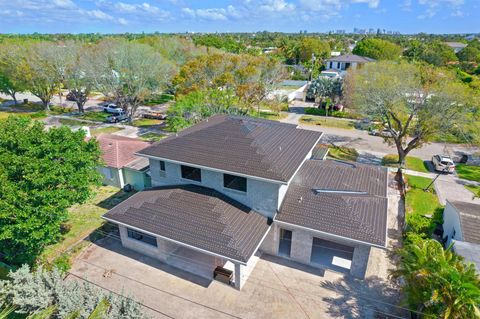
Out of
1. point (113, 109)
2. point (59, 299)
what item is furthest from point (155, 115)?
point (59, 299)

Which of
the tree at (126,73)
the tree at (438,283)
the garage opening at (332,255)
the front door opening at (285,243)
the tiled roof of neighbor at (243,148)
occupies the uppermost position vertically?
the tree at (126,73)

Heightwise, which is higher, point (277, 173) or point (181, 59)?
point (181, 59)

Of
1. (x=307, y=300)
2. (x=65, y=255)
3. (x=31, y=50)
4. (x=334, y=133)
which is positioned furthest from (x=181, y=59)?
(x=307, y=300)

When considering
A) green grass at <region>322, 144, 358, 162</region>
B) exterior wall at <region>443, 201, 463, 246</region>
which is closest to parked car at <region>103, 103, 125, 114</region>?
green grass at <region>322, 144, 358, 162</region>

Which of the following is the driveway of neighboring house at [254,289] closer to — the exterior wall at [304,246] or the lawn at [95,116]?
the exterior wall at [304,246]

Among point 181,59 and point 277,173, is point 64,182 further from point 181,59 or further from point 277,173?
point 181,59

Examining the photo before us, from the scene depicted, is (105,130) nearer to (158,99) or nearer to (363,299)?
(158,99)

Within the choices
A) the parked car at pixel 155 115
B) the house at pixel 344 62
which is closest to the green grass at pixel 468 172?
the parked car at pixel 155 115
